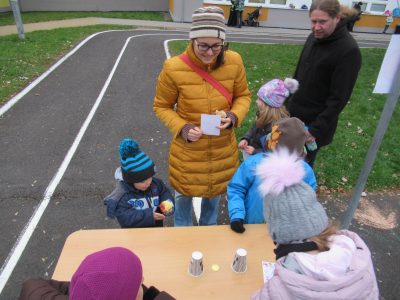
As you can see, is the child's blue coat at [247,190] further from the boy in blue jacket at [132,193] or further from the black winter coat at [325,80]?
the black winter coat at [325,80]

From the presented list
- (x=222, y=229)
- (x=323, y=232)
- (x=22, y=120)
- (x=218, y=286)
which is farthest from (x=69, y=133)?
(x=323, y=232)

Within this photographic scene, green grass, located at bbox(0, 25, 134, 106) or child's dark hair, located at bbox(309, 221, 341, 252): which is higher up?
child's dark hair, located at bbox(309, 221, 341, 252)

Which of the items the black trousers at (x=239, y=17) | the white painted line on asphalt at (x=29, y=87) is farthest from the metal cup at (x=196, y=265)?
the black trousers at (x=239, y=17)

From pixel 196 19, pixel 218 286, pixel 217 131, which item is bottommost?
pixel 218 286

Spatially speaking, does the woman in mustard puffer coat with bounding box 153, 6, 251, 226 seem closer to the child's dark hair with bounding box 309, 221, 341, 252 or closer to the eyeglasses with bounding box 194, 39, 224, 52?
the eyeglasses with bounding box 194, 39, 224, 52

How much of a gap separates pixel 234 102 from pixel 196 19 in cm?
82

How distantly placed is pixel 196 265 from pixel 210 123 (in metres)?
1.12

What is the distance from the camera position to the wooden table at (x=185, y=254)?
5.38ft

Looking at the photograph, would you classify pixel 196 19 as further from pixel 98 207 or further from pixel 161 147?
pixel 161 147

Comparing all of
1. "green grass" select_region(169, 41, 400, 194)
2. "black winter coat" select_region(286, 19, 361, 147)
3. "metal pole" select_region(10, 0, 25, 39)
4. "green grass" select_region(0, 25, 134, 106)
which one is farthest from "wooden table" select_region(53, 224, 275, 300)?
"metal pole" select_region(10, 0, 25, 39)

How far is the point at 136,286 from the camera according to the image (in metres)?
1.22

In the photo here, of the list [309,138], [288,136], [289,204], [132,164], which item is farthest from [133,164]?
[309,138]

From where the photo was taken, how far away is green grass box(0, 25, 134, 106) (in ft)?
23.5

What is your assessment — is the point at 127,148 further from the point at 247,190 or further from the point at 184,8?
the point at 184,8
